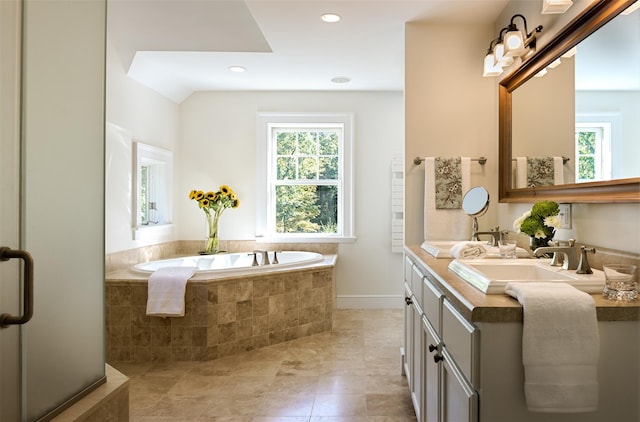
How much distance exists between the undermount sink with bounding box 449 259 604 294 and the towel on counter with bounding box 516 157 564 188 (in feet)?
1.50

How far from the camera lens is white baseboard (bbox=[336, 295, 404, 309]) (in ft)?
15.5

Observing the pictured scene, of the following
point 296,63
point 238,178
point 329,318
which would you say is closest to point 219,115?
point 238,178

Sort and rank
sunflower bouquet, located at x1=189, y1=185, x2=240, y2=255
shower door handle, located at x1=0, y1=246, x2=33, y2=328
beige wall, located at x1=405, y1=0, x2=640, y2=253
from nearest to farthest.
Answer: shower door handle, located at x1=0, y1=246, x2=33, y2=328
beige wall, located at x1=405, y1=0, x2=640, y2=253
sunflower bouquet, located at x1=189, y1=185, x2=240, y2=255

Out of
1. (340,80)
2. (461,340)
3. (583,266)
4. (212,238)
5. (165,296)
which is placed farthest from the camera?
(212,238)

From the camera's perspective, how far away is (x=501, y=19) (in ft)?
8.98

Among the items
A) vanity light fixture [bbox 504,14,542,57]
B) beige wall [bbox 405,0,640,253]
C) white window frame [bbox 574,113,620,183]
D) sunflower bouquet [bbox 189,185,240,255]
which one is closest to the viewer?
white window frame [bbox 574,113,620,183]

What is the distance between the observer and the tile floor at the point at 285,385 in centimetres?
238

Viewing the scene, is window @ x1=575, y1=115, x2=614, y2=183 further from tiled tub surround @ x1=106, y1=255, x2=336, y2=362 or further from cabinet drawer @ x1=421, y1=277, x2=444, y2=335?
tiled tub surround @ x1=106, y1=255, x2=336, y2=362

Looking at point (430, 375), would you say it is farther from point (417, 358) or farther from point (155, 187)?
point (155, 187)

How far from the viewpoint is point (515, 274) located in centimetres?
171

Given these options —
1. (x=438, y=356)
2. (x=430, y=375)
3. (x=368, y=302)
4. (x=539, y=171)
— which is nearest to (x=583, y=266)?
(x=438, y=356)

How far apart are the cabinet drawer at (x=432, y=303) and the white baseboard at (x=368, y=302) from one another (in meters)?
2.81

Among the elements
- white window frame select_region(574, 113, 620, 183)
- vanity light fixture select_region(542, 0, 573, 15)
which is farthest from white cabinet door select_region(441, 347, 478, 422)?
vanity light fixture select_region(542, 0, 573, 15)

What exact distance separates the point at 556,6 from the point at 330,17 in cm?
142
